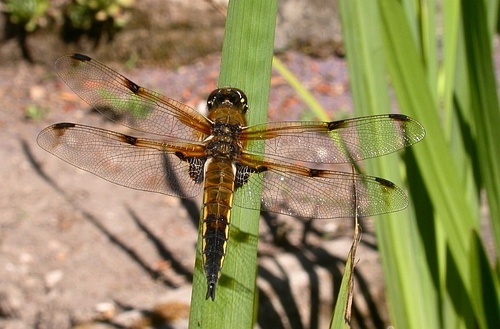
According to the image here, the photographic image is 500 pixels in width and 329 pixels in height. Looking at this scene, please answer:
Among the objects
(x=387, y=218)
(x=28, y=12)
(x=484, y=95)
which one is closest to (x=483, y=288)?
(x=387, y=218)

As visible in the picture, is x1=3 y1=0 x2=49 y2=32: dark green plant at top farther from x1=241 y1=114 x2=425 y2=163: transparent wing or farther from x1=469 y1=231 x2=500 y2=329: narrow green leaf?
x1=469 y1=231 x2=500 y2=329: narrow green leaf

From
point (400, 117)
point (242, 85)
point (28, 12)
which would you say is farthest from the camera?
point (28, 12)

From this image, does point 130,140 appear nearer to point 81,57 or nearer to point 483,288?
point 81,57

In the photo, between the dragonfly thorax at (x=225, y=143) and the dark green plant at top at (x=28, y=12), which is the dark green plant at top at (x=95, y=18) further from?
the dragonfly thorax at (x=225, y=143)

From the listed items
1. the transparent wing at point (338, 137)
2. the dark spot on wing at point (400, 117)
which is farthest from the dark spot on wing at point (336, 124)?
the dark spot on wing at point (400, 117)

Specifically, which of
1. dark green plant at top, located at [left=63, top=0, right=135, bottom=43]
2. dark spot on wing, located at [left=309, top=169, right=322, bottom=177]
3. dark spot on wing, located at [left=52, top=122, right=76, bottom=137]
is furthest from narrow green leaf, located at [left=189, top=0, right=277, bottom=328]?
dark green plant at top, located at [left=63, top=0, right=135, bottom=43]
